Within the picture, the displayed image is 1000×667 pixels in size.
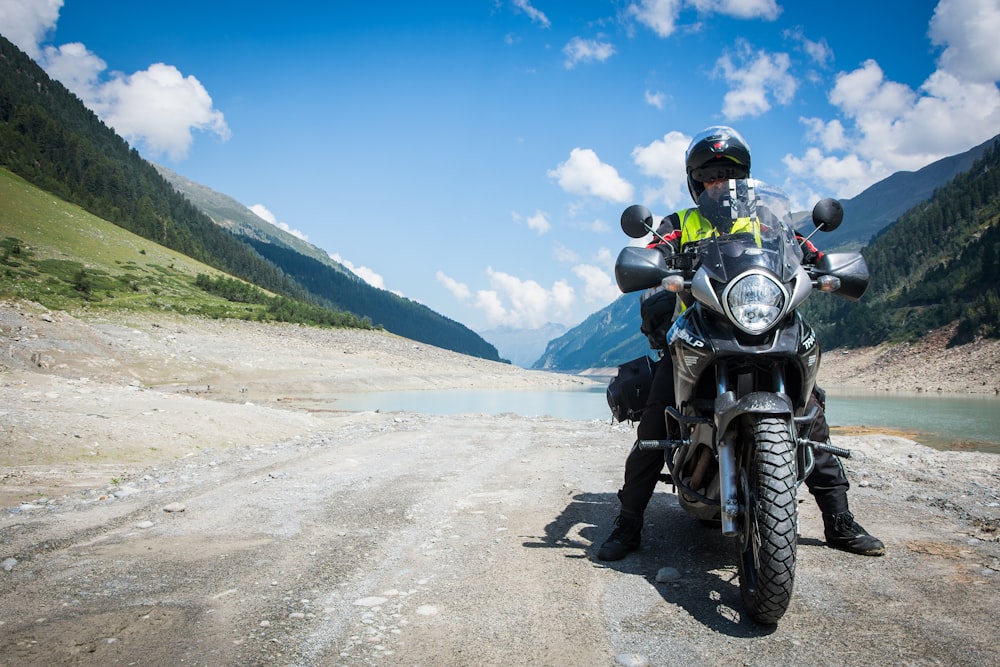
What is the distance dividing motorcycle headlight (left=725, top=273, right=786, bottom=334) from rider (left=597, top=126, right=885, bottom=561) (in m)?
0.89

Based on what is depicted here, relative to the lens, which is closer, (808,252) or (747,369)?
(747,369)

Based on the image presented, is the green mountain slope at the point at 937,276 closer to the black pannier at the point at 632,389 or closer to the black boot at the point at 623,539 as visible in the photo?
the black pannier at the point at 632,389

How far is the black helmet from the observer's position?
4.49 metres

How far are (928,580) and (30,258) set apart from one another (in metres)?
58.2

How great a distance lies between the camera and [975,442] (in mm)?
13703

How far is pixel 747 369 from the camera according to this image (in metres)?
3.34

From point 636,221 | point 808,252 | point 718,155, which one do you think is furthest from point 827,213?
point 636,221

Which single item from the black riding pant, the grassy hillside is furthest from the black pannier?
the grassy hillside

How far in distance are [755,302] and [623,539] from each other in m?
1.99

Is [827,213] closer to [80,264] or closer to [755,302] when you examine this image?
[755,302]

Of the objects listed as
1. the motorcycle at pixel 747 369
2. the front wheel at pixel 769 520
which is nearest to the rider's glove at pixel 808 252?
the motorcycle at pixel 747 369

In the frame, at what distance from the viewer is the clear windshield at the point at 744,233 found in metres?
3.49

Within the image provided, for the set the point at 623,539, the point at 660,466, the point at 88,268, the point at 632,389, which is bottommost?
the point at 623,539

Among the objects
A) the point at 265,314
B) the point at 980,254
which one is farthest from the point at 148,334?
the point at 980,254
